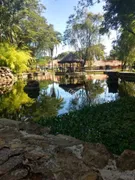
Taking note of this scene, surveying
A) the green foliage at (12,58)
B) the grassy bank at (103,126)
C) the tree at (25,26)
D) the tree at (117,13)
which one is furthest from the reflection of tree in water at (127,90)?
the tree at (25,26)

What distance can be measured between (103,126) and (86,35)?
45.2 metres

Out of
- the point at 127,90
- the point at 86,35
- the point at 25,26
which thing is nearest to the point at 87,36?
the point at 86,35

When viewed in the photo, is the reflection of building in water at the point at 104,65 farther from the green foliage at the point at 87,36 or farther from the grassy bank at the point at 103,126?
the grassy bank at the point at 103,126

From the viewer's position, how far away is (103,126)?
625 cm

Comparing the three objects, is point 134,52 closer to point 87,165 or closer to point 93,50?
point 93,50

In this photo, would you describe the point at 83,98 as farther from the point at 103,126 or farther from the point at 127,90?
the point at 103,126

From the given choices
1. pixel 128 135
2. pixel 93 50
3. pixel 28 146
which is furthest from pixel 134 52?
pixel 28 146

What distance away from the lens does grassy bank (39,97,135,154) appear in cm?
521

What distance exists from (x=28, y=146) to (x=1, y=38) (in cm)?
2972

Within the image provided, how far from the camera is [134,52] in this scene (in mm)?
31672

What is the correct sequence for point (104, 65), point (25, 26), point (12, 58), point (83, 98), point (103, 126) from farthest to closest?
point (104, 65)
point (25, 26)
point (12, 58)
point (83, 98)
point (103, 126)

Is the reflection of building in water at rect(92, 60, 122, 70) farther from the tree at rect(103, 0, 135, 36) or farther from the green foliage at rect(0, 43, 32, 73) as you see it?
the tree at rect(103, 0, 135, 36)

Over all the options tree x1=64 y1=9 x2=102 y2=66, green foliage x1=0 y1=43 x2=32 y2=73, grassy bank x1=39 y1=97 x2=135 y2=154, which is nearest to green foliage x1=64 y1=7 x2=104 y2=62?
tree x1=64 y1=9 x2=102 y2=66

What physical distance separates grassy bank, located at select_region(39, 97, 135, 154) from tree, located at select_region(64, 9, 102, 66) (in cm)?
4120
